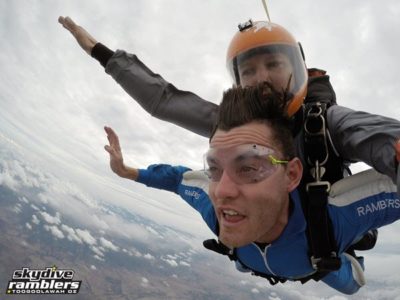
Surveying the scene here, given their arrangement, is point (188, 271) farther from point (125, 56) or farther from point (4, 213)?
point (125, 56)

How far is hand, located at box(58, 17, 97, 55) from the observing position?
212cm

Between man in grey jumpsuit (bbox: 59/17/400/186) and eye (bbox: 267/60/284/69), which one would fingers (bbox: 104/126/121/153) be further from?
eye (bbox: 267/60/284/69)

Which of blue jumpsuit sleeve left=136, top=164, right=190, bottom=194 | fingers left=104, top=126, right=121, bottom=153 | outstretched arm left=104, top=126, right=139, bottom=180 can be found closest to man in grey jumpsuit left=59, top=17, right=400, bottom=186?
fingers left=104, top=126, right=121, bottom=153

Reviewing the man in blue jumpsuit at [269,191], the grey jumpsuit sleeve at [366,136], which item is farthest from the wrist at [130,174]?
the grey jumpsuit sleeve at [366,136]

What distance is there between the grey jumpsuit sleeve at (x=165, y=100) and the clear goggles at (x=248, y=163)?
29cm

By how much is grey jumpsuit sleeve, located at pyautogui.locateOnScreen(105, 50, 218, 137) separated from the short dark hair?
0.12 m

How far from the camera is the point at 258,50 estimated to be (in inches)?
78.6

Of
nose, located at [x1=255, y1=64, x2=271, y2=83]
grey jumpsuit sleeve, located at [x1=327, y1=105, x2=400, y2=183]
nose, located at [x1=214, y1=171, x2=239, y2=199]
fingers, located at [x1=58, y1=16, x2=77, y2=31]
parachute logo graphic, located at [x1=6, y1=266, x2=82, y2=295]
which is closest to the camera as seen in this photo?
grey jumpsuit sleeve, located at [x1=327, y1=105, x2=400, y2=183]

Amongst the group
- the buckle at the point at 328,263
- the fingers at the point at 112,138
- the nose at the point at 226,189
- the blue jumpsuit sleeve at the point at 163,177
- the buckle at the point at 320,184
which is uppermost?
the fingers at the point at 112,138

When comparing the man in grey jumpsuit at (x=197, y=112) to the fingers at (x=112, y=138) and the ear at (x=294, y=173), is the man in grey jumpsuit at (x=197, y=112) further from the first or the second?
the fingers at (x=112, y=138)

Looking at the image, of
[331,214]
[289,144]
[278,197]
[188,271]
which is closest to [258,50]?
[289,144]

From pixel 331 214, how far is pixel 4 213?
155 m

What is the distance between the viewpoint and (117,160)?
3059mm

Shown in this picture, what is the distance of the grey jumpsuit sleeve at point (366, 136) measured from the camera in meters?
1.14
